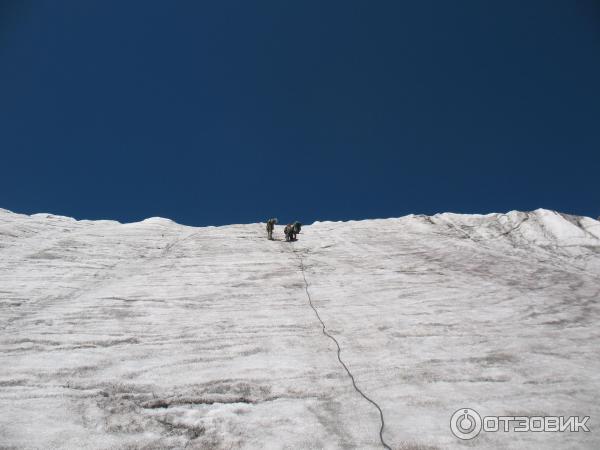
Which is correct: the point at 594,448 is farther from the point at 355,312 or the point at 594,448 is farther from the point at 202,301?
the point at 202,301

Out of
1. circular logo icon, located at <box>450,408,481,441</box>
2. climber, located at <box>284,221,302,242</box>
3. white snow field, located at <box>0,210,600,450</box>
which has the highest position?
climber, located at <box>284,221,302,242</box>

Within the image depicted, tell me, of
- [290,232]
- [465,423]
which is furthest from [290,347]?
[290,232]

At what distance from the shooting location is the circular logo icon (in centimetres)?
500

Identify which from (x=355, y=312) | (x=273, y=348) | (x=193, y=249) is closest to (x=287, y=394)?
(x=273, y=348)

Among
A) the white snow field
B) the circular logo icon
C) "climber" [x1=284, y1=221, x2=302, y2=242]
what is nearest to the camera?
the circular logo icon

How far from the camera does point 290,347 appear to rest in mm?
7582

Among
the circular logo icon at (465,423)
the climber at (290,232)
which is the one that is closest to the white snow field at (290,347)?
the circular logo icon at (465,423)

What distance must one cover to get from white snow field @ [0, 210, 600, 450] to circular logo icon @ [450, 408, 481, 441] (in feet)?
0.42

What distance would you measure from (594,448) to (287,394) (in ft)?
13.1

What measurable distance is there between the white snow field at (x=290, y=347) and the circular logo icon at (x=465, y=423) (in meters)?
0.13

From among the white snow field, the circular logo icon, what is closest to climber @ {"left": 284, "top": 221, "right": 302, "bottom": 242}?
the white snow field

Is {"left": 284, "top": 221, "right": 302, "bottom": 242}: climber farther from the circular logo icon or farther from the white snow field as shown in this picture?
the circular logo icon

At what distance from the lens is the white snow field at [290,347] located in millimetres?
5176

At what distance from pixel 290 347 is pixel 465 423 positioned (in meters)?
3.41
